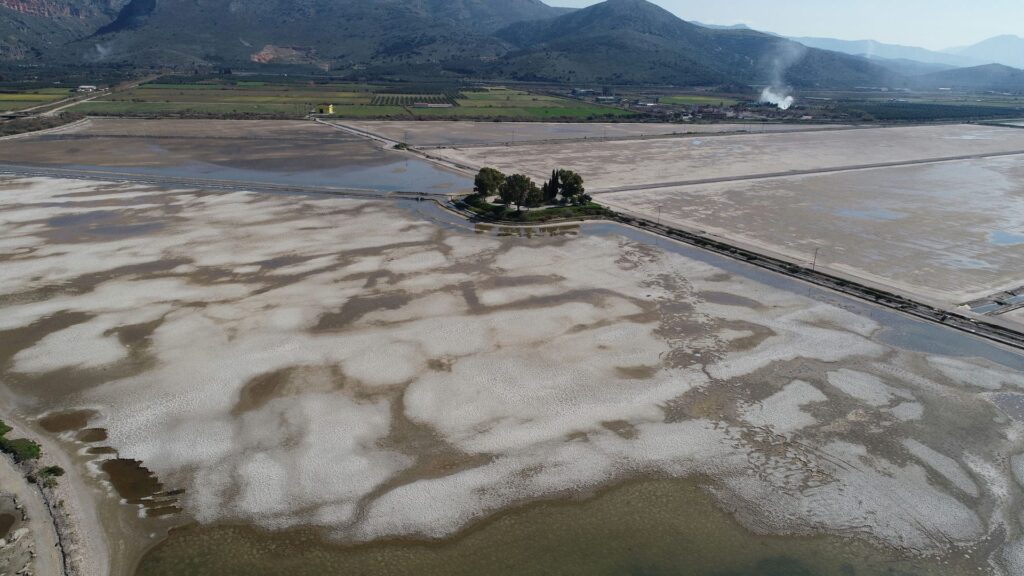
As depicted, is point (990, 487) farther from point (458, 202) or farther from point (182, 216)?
point (182, 216)

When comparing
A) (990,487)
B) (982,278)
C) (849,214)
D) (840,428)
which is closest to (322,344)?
(840,428)

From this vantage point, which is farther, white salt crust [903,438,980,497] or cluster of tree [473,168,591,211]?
cluster of tree [473,168,591,211]

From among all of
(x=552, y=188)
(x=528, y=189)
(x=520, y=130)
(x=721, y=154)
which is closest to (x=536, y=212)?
(x=528, y=189)

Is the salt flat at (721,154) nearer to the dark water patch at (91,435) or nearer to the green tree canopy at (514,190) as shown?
the green tree canopy at (514,190)

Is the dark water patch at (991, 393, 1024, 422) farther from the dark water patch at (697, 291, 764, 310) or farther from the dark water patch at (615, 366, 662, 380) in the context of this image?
the dark water patch at (615, 366, 662, 380)

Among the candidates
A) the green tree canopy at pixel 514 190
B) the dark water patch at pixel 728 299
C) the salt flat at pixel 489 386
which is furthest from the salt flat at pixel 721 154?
the salt flat at pixel 489 386

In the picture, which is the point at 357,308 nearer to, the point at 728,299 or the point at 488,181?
the point at 728,299

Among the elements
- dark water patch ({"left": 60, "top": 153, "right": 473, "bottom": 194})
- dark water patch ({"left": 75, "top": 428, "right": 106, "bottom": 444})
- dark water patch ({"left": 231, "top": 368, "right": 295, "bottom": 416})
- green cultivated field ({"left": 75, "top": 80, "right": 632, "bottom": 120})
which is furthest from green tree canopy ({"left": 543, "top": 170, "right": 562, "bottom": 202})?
green cultivated field ({"left": 75, "top": 80, "right": 632, "bottom": 120})
